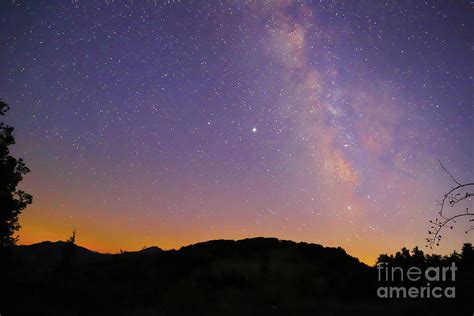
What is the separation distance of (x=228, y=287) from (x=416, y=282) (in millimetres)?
7253

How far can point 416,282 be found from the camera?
13.1 meters

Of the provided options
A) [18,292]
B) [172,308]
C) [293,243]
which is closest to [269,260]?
[293,243]

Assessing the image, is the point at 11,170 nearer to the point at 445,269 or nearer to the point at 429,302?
→ the point at 429,302

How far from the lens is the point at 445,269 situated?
14.3m

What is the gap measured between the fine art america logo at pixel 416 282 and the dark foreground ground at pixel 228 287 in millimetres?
373

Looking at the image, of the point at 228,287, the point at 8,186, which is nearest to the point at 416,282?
the point at 228,287

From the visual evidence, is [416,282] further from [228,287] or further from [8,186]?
[8,186]

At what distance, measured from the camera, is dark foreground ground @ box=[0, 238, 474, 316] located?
9.94 m

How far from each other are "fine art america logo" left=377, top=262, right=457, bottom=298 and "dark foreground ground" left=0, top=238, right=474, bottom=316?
37 centimetres

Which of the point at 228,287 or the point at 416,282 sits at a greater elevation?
the point at 416,282

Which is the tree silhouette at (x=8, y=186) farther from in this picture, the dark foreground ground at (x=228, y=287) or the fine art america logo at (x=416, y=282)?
the fine art america logo at (x=416, y=282)

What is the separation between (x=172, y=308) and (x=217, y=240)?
12.5 m

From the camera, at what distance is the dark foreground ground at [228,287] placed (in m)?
9.94

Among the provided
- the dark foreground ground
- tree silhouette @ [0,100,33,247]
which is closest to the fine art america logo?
the dark foreground ground
